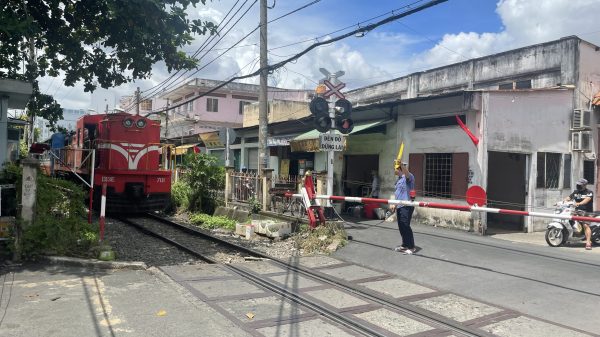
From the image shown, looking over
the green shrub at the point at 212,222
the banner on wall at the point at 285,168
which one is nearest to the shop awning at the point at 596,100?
the banner on wall at the point at 285,168

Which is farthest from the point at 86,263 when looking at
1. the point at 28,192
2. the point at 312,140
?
the point at 312,140

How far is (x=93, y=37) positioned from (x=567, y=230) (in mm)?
11550

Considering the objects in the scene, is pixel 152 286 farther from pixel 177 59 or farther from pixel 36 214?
pixel 177 59

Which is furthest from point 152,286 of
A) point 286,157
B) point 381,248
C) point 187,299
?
point 286,157

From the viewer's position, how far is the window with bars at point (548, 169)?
1339cm

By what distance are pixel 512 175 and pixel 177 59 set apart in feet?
35.6

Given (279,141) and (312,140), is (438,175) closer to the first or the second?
(312,140)

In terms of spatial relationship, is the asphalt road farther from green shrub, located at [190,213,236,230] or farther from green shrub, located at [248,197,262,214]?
green shrub, located at [190,213,236,230]

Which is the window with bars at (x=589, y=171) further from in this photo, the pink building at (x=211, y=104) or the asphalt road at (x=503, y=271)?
the pink building at (x=211, y=104)

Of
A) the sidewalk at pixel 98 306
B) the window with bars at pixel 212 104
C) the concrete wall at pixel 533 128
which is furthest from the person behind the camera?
the window with bars at pixel 212 104

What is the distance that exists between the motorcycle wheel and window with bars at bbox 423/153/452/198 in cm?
308

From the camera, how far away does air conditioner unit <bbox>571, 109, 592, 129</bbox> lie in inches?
533

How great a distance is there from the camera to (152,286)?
6.57m

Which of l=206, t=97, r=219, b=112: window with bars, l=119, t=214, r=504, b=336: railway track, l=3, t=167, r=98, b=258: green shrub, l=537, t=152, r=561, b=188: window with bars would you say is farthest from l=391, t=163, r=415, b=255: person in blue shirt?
l=206, t=97, r=219, b=112: window with bars
